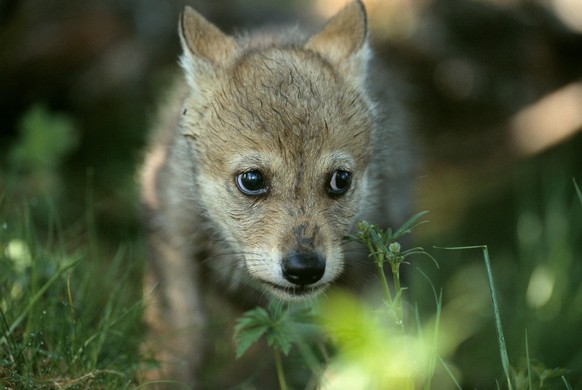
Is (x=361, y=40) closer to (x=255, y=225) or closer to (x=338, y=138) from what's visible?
(x=338, y=138)

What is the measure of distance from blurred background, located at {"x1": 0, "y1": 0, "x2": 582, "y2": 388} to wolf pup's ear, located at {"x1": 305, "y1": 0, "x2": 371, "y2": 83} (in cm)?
150

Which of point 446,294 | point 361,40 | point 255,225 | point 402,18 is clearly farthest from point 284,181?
point 402,18

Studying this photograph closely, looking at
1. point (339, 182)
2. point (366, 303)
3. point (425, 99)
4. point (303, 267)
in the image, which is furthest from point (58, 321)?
point (425, 99)

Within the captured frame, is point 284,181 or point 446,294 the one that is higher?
point 284,181

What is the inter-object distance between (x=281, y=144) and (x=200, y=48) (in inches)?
29.6

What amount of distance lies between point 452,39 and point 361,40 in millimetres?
2538

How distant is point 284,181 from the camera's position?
10.5 ft

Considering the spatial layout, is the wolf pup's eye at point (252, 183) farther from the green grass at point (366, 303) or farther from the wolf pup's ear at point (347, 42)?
the wolf pup's ear at point (347, 42)

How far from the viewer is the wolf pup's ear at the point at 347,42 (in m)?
3.71

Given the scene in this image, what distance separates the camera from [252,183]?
327 centimetres

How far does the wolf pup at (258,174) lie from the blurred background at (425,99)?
1324 mm

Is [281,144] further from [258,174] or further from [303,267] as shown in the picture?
[303,267]

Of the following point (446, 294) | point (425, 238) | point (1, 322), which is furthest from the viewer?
point (425, 238)

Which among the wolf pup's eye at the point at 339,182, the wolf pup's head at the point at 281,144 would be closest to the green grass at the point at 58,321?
the wolf pup's head at the point at 281,144
